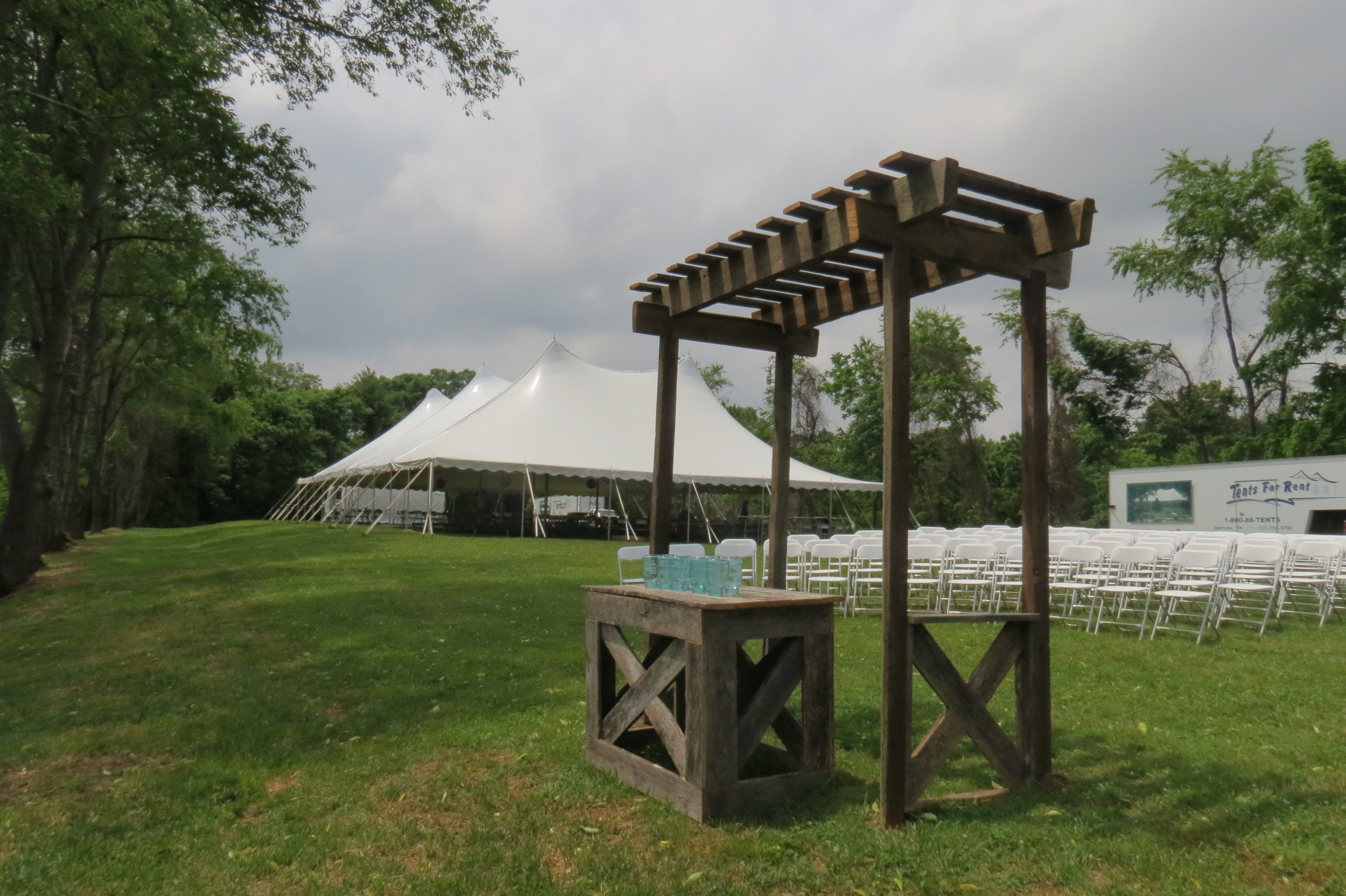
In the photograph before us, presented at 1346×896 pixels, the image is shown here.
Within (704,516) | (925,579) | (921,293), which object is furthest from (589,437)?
(921,293)

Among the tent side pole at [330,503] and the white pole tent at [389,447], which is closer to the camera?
the white pole tent at [389,447]

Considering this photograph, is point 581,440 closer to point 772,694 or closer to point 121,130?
point 121,130

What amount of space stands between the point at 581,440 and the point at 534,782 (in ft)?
63.0

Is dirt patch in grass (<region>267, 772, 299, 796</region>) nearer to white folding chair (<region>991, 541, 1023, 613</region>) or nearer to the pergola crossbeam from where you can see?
the pergola crossbeam

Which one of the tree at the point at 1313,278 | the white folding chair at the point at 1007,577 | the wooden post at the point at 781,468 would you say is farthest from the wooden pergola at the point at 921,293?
the tree at the point at 1313,278

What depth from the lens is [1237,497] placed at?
61.5 ft

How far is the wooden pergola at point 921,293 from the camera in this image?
11.5ft

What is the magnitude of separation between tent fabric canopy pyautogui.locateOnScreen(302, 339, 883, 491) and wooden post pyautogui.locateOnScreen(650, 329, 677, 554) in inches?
642

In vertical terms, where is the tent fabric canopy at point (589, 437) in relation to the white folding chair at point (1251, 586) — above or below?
above

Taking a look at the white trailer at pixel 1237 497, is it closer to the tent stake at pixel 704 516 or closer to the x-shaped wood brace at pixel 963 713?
the tent stake at pixel 704 516

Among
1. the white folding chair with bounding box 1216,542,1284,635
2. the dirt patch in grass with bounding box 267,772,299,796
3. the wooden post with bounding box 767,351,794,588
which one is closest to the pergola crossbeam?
the wooden post with bounding box 767,351,794,588

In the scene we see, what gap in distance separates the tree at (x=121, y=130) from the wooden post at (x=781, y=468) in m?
7.52

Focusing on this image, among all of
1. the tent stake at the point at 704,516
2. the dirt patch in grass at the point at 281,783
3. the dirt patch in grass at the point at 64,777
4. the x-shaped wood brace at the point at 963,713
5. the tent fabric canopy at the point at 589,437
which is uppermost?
the tent fabric canopy at the point at 589,437

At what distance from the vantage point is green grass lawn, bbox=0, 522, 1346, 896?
3.07 m
